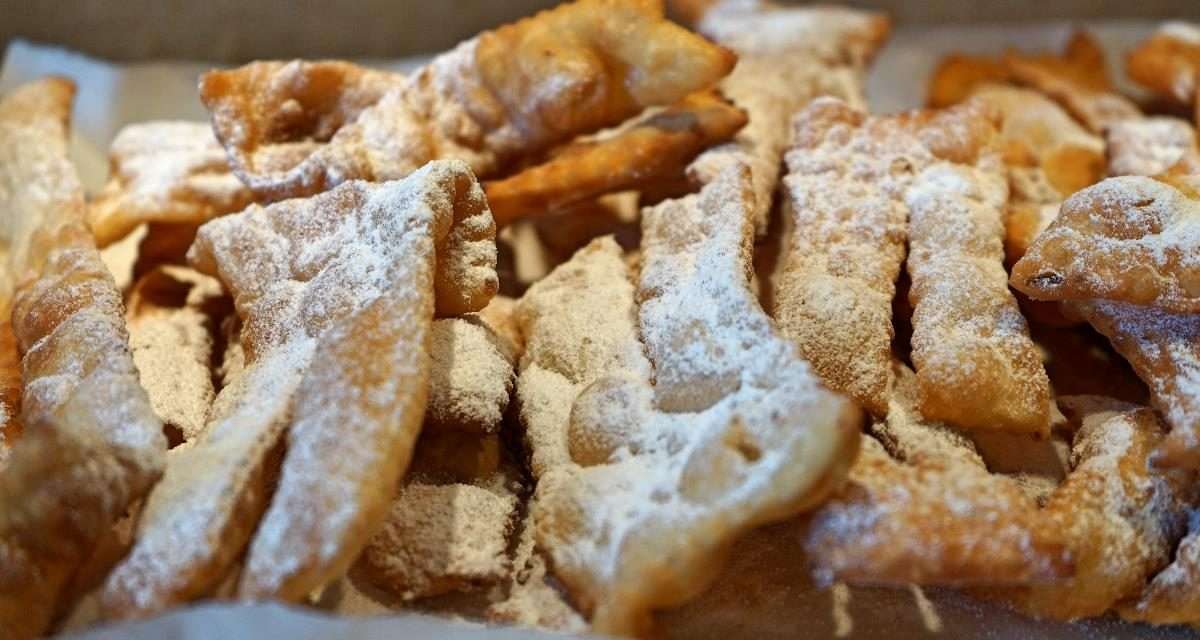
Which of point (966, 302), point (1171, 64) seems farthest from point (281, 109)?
point (1171, 64)

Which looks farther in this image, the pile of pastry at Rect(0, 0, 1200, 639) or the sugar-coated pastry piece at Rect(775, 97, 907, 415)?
the sugar-coated pastry piece at Rect(775, 97, 907, 415)

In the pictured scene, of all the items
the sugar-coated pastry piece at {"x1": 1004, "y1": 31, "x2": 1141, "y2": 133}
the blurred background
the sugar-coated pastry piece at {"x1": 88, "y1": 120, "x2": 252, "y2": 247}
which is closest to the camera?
the sugar-coated pastry piece at {"x1": 88, "y1": 120, "x2": 252, "y2": 247}

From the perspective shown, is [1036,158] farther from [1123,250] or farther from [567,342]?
[567,342]

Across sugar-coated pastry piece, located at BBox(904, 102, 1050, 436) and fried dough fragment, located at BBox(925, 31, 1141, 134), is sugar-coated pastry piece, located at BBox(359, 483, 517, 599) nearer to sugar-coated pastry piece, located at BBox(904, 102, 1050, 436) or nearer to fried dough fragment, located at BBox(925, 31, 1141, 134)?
sugar-coated pastry piece, located at BBox(904, 102, 1050, 436)

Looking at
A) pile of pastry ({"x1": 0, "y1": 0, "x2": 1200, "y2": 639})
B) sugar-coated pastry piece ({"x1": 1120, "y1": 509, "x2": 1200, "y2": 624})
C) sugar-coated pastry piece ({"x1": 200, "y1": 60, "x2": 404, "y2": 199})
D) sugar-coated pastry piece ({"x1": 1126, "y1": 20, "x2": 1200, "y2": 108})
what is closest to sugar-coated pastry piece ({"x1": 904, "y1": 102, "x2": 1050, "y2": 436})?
pile of pastry ({"x1": 0, "y1": 0, "x2": 1200, "y2": 639})

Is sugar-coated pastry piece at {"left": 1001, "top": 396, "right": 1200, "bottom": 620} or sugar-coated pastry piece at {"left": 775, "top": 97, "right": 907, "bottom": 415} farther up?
sugar-coated pastry piece at {"left": 775, "top": 97, "right": 907, "bottom": 415}

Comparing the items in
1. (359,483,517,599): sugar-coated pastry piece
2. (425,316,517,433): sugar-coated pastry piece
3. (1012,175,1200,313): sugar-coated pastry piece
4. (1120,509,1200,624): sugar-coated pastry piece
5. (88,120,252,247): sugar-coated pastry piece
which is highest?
(1012,175,1200,313): sugar-coated pastry piece
